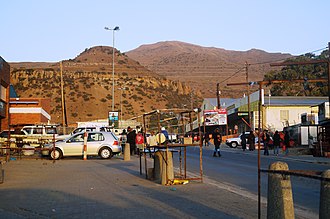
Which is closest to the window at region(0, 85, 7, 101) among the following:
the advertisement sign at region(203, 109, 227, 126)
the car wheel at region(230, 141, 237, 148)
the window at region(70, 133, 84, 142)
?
the window at region(70, 133, 84, 142)

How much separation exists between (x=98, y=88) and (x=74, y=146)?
231ft

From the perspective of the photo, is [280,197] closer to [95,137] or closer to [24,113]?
[95,137]

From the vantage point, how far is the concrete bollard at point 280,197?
612 centimetres

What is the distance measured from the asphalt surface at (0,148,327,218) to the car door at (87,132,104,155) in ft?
42.8

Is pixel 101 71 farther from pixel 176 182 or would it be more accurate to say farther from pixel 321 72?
pixel 176 182

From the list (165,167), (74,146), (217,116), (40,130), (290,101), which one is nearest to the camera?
(165,167)

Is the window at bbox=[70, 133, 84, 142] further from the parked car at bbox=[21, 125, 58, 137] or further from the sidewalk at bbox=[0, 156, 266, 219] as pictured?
the sidewalk at bbox=[0, 156, 266, 219]

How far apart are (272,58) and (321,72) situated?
96.7 m

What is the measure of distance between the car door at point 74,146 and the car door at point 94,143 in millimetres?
396

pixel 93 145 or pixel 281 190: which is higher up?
pixel 281 190

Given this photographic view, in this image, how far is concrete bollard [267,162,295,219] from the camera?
612 centimetres

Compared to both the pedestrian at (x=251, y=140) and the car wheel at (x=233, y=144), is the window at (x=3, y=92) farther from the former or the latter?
the car wheel at (x=233, y=144)

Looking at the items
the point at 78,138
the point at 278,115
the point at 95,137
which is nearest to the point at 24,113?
the point at 78,138

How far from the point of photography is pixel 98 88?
325 ft
